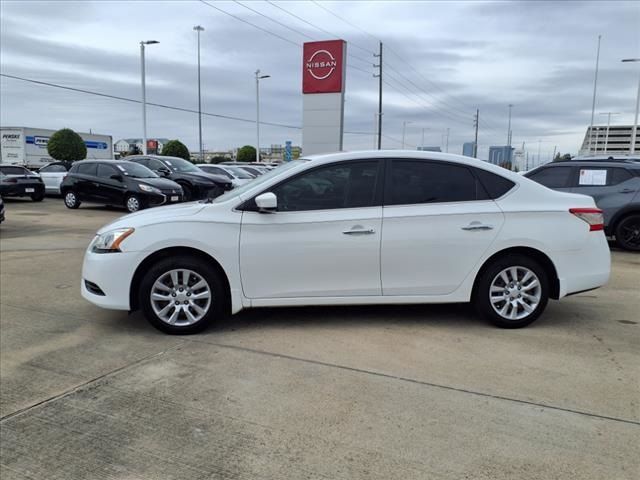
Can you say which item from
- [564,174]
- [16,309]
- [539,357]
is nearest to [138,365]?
[16,309]

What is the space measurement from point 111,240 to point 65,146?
40748mm

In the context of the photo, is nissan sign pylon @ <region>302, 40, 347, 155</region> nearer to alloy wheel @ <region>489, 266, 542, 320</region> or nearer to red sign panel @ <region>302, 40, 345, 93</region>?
red sign panel @ <region>302, 40, 345, 93</region>

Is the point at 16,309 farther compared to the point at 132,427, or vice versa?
the point at 16,309

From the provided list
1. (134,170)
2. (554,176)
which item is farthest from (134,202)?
(554,176)

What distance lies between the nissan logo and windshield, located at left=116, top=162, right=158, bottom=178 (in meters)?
12.1

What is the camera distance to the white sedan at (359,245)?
15.2 ft

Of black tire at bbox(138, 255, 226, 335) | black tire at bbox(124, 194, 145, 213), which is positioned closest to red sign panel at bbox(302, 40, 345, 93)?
black tire at bbox(124, 194, 145, 213)

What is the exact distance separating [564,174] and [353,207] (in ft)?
23.4

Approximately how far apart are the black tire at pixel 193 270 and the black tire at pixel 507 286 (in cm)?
243

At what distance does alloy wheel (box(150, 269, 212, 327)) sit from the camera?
464cm

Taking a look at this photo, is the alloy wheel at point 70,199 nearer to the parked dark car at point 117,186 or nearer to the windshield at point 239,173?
the parked dark car at point 117,186

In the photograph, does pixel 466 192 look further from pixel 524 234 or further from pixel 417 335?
pixel 417 335

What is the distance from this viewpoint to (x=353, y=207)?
475 centimetres

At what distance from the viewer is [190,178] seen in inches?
699
